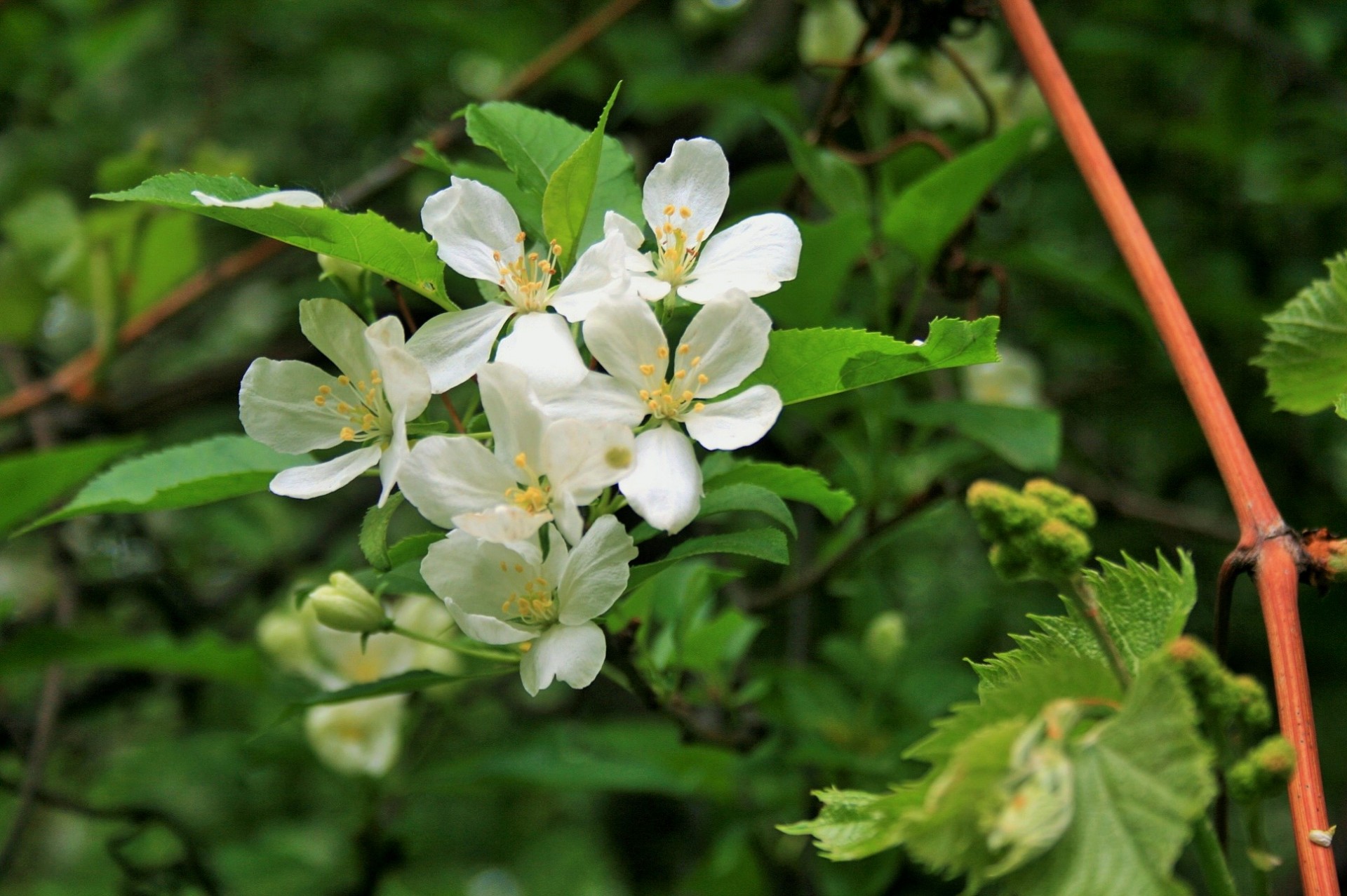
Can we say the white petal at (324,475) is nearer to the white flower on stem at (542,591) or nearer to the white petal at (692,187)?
the white flower on stem at (542,591)

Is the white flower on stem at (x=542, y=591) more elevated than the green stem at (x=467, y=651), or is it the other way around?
the white flower on stem at (x=542, y=591)

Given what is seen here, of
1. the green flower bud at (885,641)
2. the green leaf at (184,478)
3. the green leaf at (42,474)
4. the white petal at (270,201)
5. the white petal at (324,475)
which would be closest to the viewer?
the white petal at (270,201)

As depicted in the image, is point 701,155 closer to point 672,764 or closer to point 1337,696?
point 672,764

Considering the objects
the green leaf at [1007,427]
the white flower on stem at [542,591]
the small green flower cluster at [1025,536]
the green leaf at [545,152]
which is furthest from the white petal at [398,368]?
the green leaf at [1007,427]

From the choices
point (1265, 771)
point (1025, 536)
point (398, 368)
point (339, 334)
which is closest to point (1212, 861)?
point (1265, 771)

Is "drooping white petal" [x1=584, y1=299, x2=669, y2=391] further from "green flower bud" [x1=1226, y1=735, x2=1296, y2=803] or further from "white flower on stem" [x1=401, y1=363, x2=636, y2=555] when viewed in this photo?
"green flower bud" [x1=1226, y1=735, x2=1296, y2=803]

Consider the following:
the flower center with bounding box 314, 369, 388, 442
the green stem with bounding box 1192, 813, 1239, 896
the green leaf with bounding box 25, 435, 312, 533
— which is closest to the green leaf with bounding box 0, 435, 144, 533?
the green leaf with bounding box 25, 435, 312, 533
